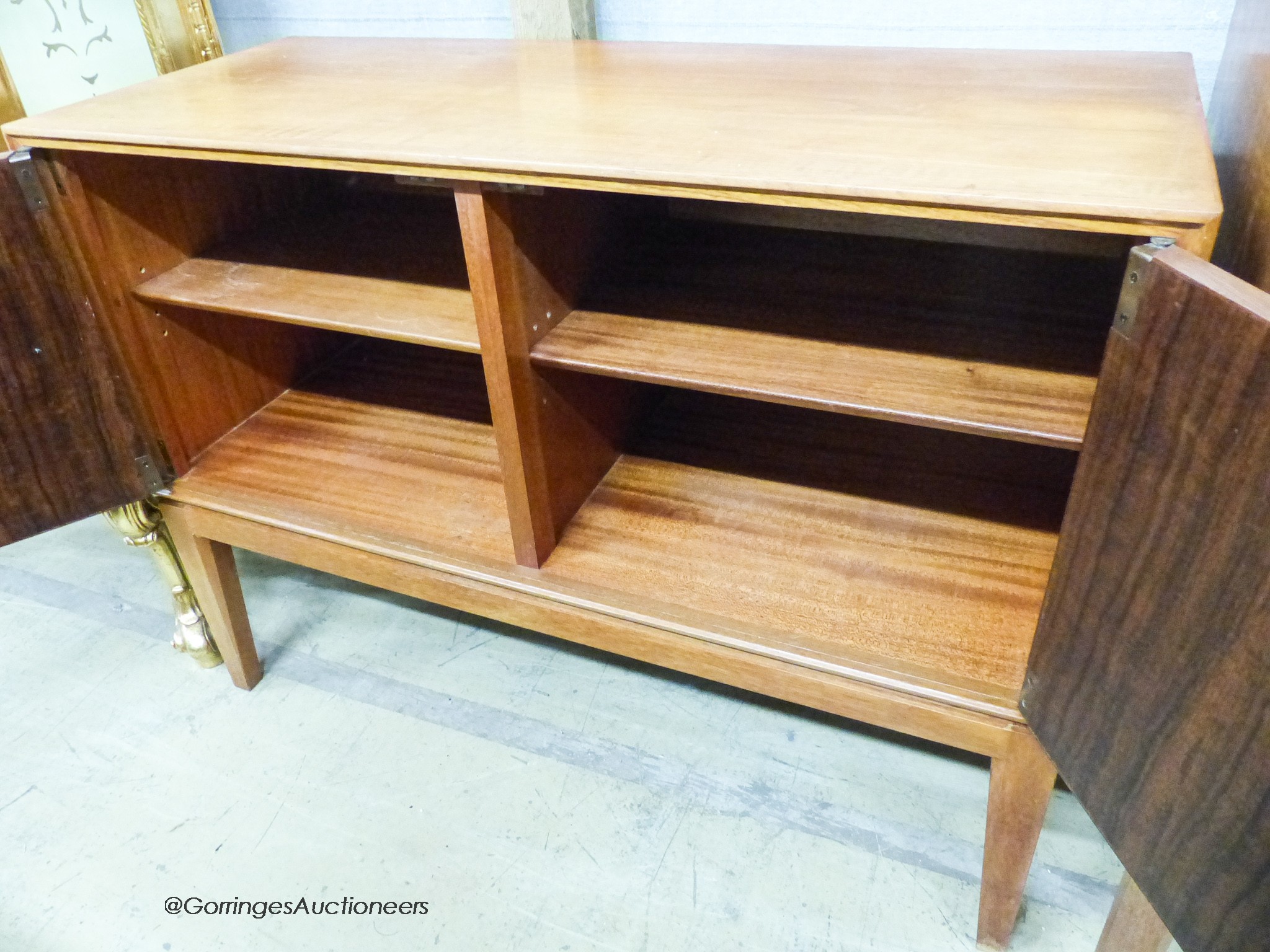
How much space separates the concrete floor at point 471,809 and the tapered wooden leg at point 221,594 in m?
0.06

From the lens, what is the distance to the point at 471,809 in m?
1.27

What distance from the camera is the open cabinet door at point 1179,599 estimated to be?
22.3 inches

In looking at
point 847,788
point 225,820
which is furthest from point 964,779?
point 225,820

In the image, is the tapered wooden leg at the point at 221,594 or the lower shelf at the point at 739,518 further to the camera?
the tapered wooden leg at the point at 221,594

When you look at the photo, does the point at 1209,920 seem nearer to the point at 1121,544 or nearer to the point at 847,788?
the point at 1121,544

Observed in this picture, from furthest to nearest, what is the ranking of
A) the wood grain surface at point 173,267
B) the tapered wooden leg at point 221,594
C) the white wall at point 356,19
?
the white wall at point 356,19, the tapered wooden leg at point 221,594, the wood grain surface at point 173,267

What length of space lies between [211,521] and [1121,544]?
110 cm

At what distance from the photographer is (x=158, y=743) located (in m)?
1.39

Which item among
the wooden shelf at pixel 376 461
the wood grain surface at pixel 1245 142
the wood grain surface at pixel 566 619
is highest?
the wood grain surface at pixel 1245 142

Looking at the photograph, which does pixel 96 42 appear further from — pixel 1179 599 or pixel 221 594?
pixel 1179 599

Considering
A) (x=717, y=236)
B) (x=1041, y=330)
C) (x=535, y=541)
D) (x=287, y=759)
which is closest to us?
(x=1041, y=330)

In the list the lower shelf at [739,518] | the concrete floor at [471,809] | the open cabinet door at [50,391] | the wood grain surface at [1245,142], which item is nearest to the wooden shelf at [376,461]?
the lower shelf at [739,518]

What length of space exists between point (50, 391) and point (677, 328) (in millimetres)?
749

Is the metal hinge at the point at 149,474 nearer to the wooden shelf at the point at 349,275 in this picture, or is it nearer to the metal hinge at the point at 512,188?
the wooden shelf at the point at 349,275
